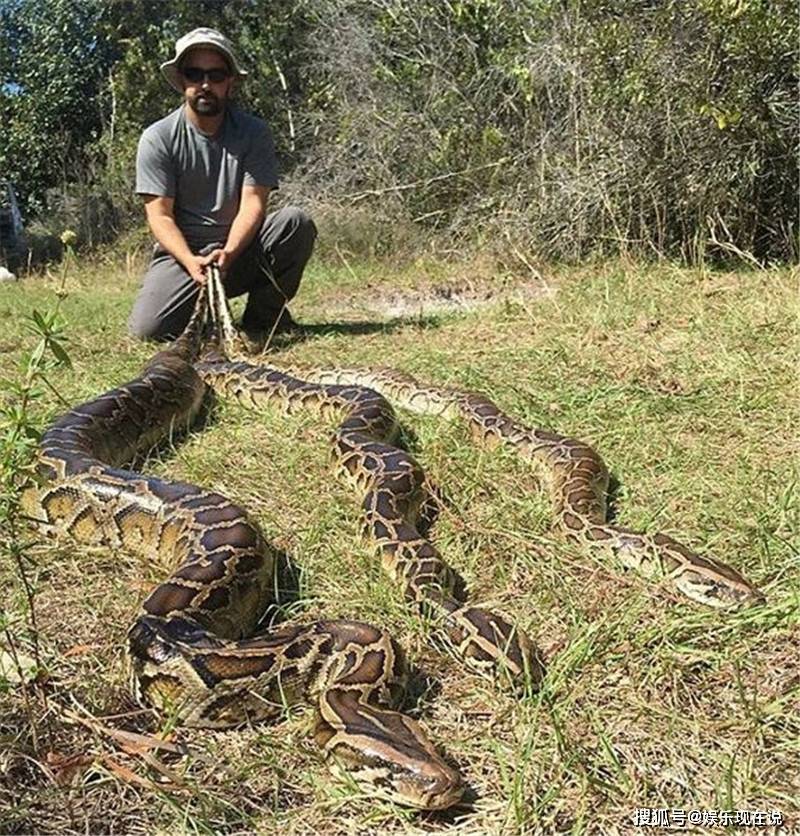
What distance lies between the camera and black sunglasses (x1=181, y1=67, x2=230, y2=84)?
329 inches

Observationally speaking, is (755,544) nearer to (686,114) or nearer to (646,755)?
(646,755)

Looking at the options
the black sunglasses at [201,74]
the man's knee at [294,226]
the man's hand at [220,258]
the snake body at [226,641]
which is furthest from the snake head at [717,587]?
the black sunglasses at [201,74]

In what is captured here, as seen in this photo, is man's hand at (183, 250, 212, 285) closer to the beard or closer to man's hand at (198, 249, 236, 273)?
man's hand at (198, 249, 236, 273)

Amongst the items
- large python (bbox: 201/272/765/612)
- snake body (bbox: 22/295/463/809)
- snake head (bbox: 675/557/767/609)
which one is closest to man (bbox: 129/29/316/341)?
large python (bbox: 201/272/765/612)

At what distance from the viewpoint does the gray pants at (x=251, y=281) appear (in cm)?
869

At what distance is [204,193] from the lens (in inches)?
346

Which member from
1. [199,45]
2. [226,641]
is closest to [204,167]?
[199,45]

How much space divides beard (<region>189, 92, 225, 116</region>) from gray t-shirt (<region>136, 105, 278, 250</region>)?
166 millimetres

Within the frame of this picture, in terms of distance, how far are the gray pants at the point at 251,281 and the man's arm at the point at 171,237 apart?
22cm

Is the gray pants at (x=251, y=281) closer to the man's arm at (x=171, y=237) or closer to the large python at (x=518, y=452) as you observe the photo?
the man's arm at (x=171, y=237)

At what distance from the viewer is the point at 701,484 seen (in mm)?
4781

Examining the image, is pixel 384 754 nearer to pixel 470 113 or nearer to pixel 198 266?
pixel 198 266

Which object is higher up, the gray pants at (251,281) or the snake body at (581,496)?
the gray pants at (251,281)

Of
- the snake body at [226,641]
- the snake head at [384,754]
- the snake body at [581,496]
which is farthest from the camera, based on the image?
the snake body at [581,496]
